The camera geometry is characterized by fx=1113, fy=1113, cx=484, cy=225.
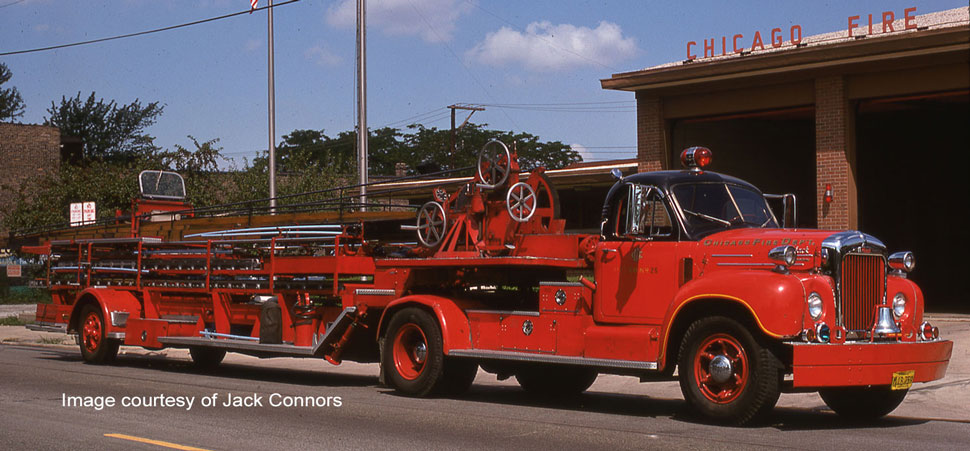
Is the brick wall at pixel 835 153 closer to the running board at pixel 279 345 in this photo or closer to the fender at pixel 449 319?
the fender at pixel 449 319

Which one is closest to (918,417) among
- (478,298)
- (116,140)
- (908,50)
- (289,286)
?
(478,298)

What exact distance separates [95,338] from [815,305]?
1180cm

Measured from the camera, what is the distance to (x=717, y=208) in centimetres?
1116

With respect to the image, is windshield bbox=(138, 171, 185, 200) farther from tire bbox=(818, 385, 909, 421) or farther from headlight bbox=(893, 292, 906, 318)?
headlight bbox=(893, 292, 906, 318)

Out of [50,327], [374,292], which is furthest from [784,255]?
[50,327]

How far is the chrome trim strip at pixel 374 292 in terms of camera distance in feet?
43.8

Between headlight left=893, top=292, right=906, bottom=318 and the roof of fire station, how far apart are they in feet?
37.3

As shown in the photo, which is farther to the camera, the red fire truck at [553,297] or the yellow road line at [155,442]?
the red fire truck at [553,297]

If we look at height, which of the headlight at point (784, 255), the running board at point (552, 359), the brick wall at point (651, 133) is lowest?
the running board at point (552, 359)

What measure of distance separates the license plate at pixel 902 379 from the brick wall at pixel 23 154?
5138 centimetres

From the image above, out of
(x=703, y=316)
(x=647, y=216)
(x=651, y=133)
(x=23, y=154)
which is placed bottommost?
(x=703, y=316)

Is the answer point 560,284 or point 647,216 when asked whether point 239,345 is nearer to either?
point 560,284

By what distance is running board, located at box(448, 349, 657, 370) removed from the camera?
1055 centimetres

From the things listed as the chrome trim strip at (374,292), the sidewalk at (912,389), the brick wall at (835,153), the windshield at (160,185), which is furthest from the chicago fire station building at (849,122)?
the chrome trim strip at (374,292)
